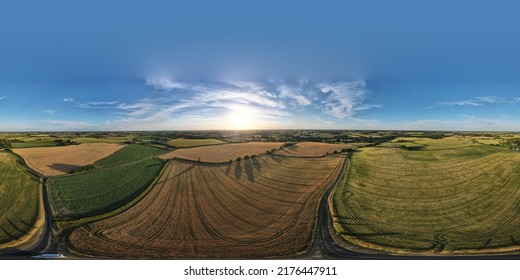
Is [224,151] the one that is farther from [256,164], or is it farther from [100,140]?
[100,140]

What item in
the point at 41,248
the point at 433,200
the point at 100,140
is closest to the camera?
the point at 41,248

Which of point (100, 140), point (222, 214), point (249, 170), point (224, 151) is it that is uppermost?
point (100, 140)

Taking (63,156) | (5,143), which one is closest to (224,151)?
(63,156)

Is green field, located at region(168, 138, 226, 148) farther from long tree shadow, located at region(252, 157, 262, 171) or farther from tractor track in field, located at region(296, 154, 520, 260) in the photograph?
tractor track in field, located at region(296, 154, 520, 260)

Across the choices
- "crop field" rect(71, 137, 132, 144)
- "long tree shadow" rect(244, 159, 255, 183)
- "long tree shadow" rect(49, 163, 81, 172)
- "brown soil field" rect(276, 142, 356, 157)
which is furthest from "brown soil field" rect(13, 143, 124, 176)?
"brown soil field" rect(276, 142, 356, 157)

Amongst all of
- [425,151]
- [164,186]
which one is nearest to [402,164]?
[425,151]

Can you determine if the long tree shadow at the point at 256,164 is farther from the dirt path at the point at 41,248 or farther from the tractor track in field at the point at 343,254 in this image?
the dirt path at the point at 41,248
